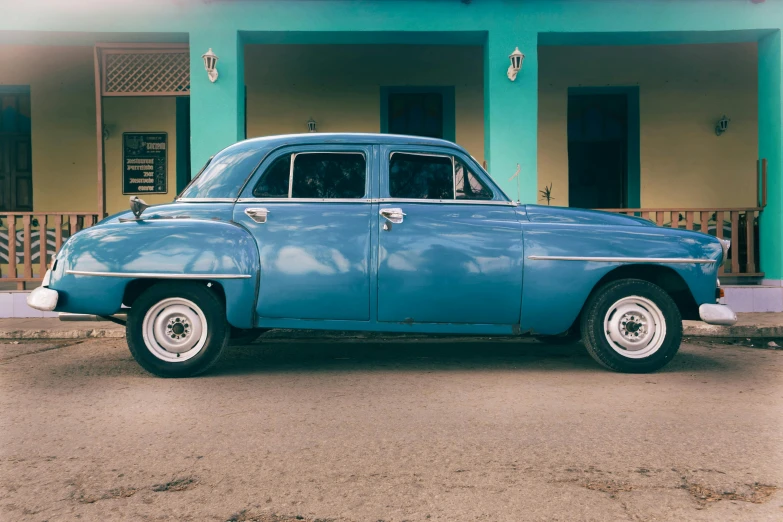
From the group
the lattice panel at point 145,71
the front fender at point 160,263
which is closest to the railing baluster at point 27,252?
the lattice panel at point 145,71

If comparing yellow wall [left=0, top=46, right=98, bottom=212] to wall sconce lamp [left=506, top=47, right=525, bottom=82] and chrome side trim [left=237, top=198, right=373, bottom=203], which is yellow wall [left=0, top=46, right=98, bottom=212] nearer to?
wall sconce lamp [left=506, top=47, right=525, bottom=82]

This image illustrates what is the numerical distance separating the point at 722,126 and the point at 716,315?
303 inches

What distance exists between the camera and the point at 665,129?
1199 cm

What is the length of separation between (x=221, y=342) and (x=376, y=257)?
1.33 metres

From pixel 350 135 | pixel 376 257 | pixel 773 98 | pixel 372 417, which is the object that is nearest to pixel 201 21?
pixel 350 135

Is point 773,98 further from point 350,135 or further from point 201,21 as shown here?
point 201,21

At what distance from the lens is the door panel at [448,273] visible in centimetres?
530

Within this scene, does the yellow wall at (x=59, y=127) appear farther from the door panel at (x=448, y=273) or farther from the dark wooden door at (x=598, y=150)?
the door panel at (x=448, y=273)

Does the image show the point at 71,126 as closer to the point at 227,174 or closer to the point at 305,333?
the point at 305,333

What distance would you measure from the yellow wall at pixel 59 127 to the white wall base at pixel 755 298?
986 cm

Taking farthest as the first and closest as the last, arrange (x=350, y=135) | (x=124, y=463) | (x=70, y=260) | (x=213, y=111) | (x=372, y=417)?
(x=213, y=111)
(x=350, y=135)
(x=70, y=260)
(x=372, y=417)
(x=124, y=463)

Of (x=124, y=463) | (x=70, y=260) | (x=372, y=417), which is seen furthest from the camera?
(x=70, y=260)

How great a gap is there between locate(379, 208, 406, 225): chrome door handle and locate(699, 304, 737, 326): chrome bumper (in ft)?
7.81

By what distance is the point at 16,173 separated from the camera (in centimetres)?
1210
